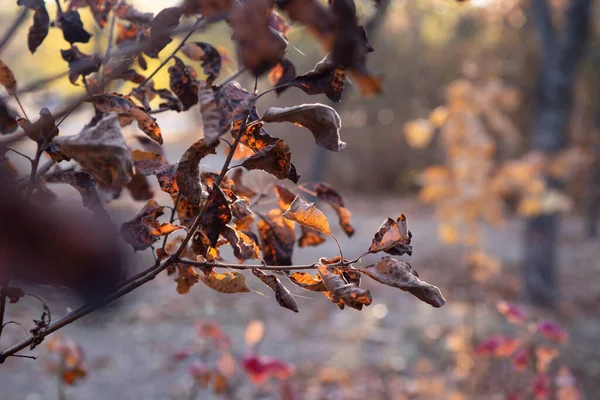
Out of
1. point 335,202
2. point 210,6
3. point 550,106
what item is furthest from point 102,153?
point 550,106

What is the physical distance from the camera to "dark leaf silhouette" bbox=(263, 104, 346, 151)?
0.63m

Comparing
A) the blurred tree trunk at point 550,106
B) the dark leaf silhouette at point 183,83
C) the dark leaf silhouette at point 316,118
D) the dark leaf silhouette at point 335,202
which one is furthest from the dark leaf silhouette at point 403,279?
the blurred tree trunk at point 550,106

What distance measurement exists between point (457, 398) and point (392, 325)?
6.41 feet

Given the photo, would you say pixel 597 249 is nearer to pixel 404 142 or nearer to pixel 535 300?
pixel 535 300

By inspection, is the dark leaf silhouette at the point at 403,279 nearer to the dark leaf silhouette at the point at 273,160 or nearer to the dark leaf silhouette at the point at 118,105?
the dark leaf silhouette at the point at 273,160

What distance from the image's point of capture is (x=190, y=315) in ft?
15.0

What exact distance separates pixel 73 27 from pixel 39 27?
0.15 feet

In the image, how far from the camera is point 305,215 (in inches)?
29.3

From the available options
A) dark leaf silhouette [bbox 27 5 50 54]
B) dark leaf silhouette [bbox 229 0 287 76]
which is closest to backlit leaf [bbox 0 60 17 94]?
dark leaf silhouette [bbox 27 5 50 54]

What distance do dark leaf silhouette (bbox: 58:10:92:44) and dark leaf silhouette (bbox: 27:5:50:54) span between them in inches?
0.8

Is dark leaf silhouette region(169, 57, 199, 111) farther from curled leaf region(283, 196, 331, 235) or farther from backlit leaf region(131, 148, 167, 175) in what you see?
curled leaf region(283, 196, 331, 235)

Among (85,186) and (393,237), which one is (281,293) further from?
(85,186)

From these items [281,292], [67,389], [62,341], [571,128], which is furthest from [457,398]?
[571,128]

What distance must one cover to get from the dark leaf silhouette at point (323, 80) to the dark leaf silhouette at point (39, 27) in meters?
0.39
